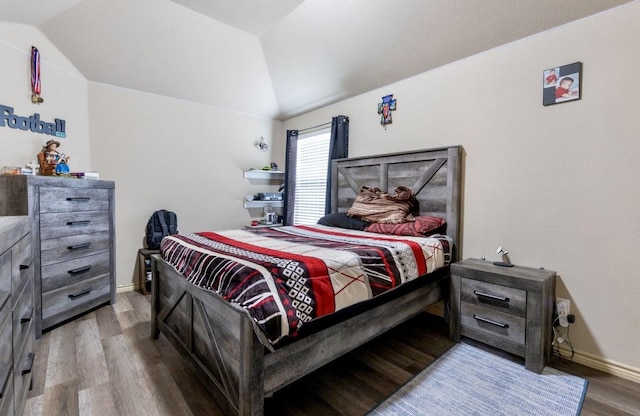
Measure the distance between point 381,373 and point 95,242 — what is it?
2645mm

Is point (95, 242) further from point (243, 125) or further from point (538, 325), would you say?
point (538, 325)

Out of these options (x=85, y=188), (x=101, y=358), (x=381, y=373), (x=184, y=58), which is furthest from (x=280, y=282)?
(x=184, y=58)

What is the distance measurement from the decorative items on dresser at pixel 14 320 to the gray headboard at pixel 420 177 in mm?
2664

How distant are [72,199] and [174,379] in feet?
5.82

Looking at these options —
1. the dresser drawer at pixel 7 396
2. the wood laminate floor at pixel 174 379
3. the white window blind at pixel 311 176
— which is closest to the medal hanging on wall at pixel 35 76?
the wood laminate floor at pixel 174 379

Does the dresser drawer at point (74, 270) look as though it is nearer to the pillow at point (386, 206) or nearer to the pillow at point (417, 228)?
the pillow at point (386, 206)

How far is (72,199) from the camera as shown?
7.91 ft

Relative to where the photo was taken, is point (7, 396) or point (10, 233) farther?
point (10, 233)

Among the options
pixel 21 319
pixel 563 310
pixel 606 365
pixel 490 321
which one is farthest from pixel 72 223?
pixel 606 365

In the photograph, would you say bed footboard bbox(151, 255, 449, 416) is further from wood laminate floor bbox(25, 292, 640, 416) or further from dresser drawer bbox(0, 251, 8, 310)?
dresser drawer bbox(0, 251, 8, 310)

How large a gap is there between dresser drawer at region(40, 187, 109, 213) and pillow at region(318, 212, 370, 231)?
2.09 meters

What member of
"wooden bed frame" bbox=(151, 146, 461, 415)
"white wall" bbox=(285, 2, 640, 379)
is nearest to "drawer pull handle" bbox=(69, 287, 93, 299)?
"wooden bed frame" bbox=(151, 146, 461, 415)

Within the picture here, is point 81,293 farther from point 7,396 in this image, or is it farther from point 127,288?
point 7,396

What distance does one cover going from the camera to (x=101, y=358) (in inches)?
73.6
